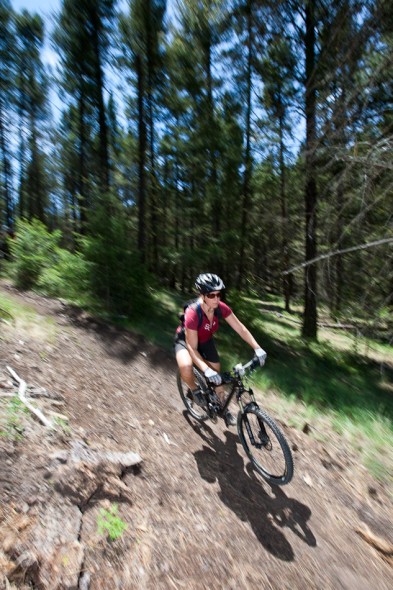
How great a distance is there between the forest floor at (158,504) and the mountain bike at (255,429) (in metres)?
0.21

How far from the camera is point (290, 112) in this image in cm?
1154

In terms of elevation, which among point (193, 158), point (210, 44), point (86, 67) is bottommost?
point (193, 158)

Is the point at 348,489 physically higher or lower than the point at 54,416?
lower

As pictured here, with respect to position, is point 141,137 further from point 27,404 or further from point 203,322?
point 27,404

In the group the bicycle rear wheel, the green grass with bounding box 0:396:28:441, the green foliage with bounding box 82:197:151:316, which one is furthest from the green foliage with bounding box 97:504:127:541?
the green foliage with bounding box 82:197:151:316

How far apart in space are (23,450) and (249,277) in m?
14.7

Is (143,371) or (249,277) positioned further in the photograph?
(249,277)

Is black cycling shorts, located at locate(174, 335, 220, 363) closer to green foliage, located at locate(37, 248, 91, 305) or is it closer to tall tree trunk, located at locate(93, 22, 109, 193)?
green foliage, located at locate(37, 248, 91, 305)

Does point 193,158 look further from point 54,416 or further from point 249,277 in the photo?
point 54,416

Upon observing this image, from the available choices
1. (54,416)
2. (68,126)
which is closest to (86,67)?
(68,126)

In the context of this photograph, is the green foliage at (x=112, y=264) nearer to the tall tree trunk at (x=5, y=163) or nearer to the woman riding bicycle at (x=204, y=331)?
the woman riding bicycle at (x=204, y=331)

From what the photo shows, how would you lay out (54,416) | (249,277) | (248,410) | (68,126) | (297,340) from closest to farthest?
(54,416)
(248,410)
(297,340)
(249,277)
(68,126)

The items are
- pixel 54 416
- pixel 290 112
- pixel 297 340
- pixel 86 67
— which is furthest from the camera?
pixel 86 67

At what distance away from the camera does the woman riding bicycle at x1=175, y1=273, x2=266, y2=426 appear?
460 centimetres
